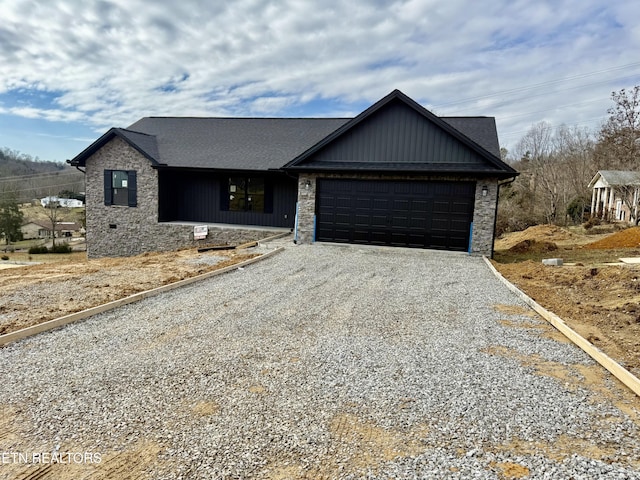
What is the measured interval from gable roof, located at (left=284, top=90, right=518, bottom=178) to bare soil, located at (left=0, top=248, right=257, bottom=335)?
4625mm

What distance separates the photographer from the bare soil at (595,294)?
5.15 meters

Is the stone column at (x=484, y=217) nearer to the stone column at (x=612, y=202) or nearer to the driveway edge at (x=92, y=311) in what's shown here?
the driveway edge at (x=92, y=311)

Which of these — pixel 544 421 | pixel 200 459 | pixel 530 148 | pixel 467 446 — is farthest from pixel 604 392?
pixel 530 148

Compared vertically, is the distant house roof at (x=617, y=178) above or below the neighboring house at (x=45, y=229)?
above

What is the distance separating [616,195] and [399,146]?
1958cm

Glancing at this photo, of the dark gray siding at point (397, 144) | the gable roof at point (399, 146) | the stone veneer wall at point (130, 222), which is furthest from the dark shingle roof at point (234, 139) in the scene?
the dark gray siding at point (397, 144)

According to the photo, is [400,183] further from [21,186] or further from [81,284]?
[21,186]

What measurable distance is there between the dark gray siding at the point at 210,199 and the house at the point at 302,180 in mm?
46

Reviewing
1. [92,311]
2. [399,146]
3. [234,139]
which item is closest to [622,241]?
[399,146]

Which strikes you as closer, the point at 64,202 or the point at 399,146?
the point at 399,146

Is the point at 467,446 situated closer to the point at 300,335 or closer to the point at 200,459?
the point at 200,459

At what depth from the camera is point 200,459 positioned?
2805 millimetres

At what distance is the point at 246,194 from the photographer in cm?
1694

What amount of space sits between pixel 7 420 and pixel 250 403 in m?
2.04
